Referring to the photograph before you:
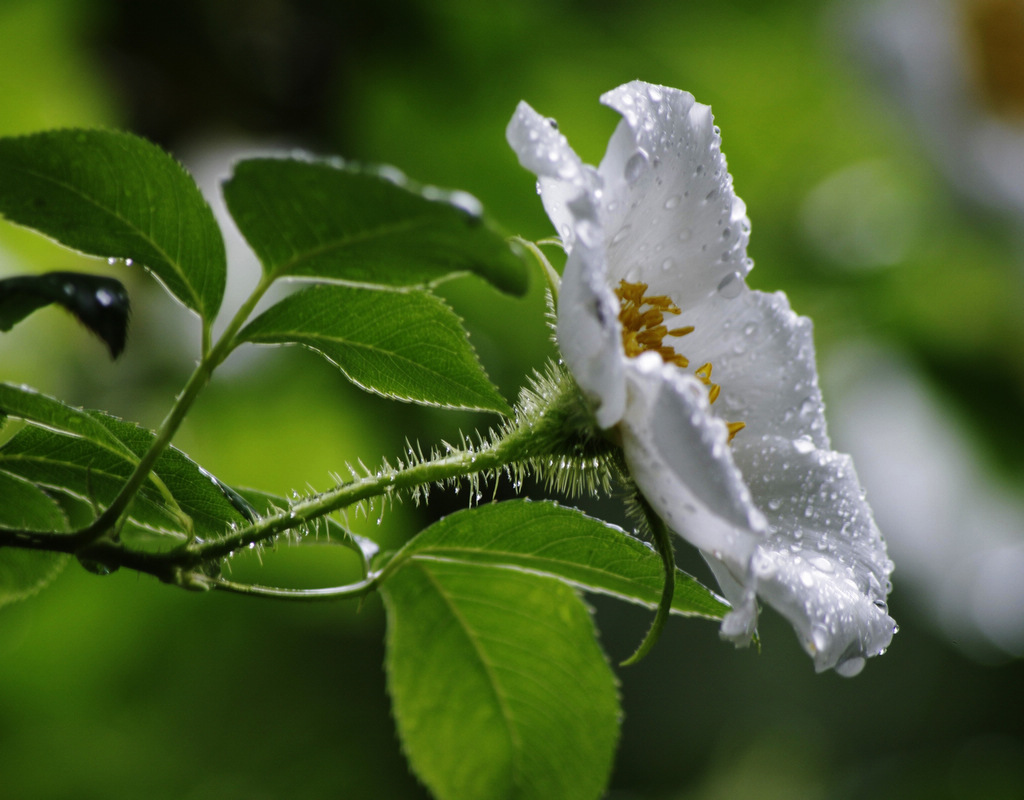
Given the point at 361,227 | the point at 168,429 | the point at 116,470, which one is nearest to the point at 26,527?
the point at 116,470

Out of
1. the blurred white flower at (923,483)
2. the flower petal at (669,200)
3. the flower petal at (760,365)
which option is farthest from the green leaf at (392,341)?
the blurred white flower at (923,483)

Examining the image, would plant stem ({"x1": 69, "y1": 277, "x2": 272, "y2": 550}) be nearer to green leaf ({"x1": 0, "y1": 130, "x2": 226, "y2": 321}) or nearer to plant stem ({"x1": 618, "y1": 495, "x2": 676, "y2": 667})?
green leaf ({"x1": 0, "y1": 130, "x2": 226, "y2": 321})

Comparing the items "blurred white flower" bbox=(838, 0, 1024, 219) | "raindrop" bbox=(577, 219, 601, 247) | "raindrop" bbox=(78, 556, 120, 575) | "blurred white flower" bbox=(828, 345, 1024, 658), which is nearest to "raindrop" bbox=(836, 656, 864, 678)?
"raindrop" bbox=(577, 219, 601, 247)

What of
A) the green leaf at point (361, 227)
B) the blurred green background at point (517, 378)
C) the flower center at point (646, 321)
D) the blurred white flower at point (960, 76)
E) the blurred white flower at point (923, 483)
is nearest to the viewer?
the green leaf at point (361, 227)

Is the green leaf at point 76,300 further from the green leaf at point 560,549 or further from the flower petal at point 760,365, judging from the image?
the flower petal at point 760,365

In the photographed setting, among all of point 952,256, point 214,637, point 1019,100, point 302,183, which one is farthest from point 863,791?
point 1019,100

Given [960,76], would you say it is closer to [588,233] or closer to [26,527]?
[588,233]

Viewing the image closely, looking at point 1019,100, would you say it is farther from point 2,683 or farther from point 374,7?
point 2,683
